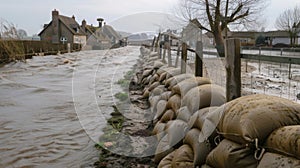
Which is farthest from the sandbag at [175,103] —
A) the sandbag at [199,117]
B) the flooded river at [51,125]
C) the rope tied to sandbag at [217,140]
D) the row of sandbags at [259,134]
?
the row of sandbags at [259,134]

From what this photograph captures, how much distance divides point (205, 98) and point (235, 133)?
1.00 metres

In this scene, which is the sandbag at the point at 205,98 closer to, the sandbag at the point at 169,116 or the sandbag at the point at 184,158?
the sandbag at the point at 184,158

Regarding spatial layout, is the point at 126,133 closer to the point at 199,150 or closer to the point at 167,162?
the point at 167,162

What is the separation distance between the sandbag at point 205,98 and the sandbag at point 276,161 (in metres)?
1.20

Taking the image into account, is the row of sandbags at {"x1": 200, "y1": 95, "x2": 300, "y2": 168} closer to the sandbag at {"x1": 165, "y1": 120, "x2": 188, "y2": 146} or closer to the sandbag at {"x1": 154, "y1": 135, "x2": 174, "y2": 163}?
the sandbag at {"x1": 165, "y1": 120, "x2": 188, "y2": 146}

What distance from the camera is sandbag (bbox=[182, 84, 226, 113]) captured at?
9.05 feet

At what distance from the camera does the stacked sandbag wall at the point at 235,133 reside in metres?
1.53

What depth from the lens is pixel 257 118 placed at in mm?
1716

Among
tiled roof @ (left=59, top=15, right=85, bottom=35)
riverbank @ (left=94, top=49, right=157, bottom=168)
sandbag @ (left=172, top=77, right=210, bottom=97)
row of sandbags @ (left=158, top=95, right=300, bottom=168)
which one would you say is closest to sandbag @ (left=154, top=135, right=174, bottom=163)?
riverbank @ (left=94, top=49, right=157, bottom=168)

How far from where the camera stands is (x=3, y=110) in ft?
20.0

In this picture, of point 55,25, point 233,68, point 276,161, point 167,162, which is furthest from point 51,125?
point 55,25

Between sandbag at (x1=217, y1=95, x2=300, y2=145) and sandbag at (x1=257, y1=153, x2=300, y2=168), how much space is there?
0.43ft

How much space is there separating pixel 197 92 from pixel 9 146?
2.78 m

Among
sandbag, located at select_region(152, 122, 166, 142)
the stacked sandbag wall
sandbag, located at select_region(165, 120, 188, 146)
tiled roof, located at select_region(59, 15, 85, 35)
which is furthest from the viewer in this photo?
tiled roof, located at select_region(59, 15, 85, 35)
